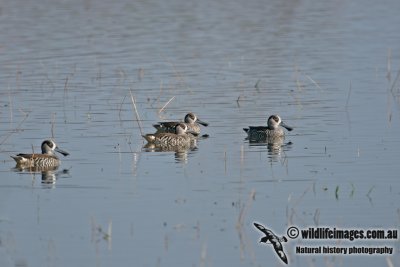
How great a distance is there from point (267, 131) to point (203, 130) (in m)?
1.68

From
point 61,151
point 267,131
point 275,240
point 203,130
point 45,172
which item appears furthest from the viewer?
point 203,130

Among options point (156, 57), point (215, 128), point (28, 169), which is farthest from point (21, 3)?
point (28, 169)

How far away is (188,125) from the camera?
20719 mm

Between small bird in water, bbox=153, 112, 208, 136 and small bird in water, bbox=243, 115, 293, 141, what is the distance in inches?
42.4

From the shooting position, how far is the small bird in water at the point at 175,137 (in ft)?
64.1

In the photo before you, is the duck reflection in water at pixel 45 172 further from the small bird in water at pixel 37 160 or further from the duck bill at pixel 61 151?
the duck bill at pixel 61 151

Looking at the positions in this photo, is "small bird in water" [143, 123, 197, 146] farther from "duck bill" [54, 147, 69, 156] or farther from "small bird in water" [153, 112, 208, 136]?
"duck bill" [54, 147, 69, 156]

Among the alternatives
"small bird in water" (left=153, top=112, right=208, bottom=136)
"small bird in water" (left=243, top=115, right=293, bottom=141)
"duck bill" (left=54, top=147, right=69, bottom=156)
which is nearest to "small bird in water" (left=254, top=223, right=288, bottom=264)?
"duck bill" (left=54, top=147, right=69, bottom=156)

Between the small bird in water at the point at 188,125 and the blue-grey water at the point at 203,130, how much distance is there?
0.26 meters

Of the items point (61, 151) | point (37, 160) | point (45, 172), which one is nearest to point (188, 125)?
point (61, 151)

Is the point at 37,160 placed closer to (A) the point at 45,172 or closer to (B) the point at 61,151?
(A) the point at 45,172

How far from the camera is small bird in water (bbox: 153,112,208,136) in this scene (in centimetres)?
2045

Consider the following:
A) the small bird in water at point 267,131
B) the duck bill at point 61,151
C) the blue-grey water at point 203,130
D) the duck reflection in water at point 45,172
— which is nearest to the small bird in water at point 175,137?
the blue-grey water at point 203,130

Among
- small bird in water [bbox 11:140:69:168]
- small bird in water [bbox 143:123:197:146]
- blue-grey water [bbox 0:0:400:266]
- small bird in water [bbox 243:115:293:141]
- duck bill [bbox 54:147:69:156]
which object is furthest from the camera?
small bird in water [bbox 243:115:293:141]
